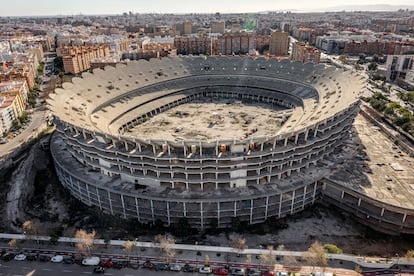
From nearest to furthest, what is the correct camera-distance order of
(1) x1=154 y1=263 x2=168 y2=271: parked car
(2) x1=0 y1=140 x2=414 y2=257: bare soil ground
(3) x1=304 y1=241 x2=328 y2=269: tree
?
(3) x1=304 y1=241 x2=328 y2=269: tree
(1) x1=154 y1=263 x2=168 y2=271: parked car
(2) x1=0 y1=140 x2=414 y2=257: bare soil ground

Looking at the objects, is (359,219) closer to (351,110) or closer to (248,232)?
(248,232)

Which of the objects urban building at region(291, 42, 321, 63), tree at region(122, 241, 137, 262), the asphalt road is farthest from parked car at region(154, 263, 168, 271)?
urban building at region(291, 42, 321, 63)

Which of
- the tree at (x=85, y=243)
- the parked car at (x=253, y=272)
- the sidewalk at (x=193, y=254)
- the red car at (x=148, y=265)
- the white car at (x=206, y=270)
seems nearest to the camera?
the parked car at (x=253, y=272)

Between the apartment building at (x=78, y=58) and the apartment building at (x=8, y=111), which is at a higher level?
the apartment building at (x=78, y=58)

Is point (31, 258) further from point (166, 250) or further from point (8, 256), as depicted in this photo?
point (166, 250)

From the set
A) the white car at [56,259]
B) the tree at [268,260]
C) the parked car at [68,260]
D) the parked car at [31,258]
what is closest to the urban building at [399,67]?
the tree at [268,260]

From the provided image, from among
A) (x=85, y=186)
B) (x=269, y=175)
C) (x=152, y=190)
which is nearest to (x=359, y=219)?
(x=269, y=175)

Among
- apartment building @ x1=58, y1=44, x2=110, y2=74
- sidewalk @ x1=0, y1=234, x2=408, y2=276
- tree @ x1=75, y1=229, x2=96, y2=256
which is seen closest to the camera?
sidewalk @ x1=0, y1=234, x2=408, y2=276

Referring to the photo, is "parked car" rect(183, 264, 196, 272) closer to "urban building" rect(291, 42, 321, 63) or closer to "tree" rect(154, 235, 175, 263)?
"tree" rect(154, 235, 175, 263)

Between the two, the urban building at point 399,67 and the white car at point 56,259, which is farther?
the urban building at point 399,67

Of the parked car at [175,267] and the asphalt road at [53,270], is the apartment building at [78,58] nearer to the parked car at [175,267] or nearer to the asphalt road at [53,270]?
the asphalt road at [53,270]

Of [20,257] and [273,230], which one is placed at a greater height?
[20,257]

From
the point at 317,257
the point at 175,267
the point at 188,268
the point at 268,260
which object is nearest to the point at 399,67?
the point at 317,257
